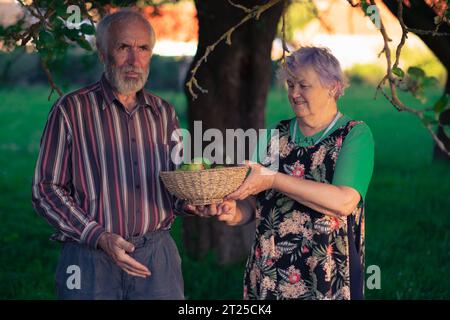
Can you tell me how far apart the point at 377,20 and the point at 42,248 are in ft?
18.1

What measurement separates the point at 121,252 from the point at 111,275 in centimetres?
22

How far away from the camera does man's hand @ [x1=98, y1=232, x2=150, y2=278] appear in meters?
3.48

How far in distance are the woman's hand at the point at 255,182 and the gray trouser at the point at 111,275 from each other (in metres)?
0.47

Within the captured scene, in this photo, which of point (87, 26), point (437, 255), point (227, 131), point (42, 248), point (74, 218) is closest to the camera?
point (74, 218)

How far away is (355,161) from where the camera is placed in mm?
3576

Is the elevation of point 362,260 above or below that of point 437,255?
above

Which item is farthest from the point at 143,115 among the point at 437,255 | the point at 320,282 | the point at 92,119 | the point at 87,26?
the point at 437,255

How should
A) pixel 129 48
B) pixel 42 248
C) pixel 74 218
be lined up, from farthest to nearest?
pixel 42 248 → pixel 129 48 → pixel 74 218

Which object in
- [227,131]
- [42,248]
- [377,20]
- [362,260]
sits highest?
[377,20]

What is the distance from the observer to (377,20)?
3.87 m

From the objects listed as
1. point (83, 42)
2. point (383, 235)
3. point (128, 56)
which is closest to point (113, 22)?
point (128, 56)

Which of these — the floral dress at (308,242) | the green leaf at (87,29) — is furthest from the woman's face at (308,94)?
the green leaf at (87,29)
